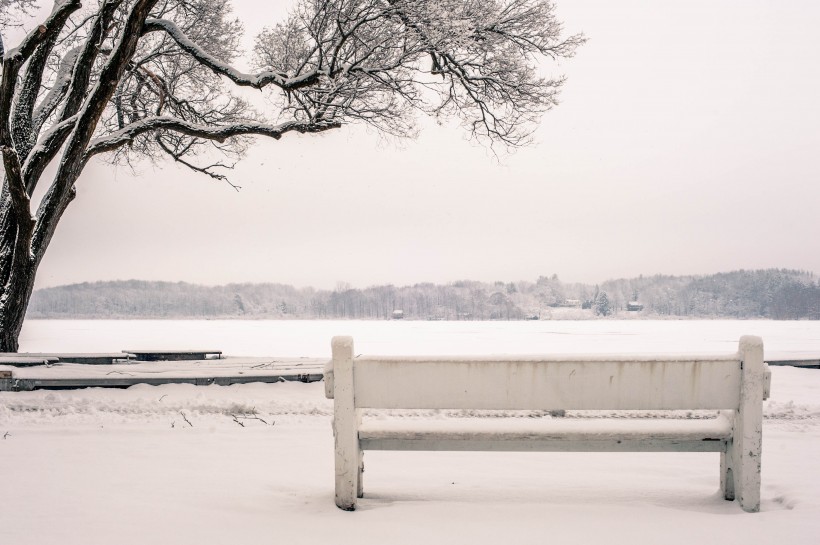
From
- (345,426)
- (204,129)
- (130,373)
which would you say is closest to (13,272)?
(130,373)

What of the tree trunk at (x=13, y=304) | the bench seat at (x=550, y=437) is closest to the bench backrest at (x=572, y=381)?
the bench seat at (x=550, y=437)

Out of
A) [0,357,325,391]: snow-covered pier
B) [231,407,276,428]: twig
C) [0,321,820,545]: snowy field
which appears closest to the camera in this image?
[0,321,820,545]: snowy field

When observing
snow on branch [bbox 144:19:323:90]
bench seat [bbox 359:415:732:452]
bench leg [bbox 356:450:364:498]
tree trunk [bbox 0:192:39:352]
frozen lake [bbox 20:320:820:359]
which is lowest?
frozen lake [bbox 20:320:820:359]

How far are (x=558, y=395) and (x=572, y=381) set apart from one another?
0.11 meters

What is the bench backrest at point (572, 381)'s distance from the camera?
3.56 meters

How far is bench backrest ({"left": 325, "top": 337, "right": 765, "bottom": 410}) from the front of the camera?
356cm

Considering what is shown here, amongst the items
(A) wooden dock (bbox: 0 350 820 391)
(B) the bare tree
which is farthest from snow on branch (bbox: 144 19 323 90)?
(A) wooden dock (bbox: 0 350 820 391)

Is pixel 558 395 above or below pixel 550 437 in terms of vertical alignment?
above

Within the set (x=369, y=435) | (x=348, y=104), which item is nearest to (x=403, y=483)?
(x=369, y=435)

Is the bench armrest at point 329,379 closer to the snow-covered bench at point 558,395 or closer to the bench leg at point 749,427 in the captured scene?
the snow-covered bench at point 558,395

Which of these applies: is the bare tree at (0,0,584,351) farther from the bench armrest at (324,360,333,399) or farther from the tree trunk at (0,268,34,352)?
the bench armrest at (324,360,333,399)

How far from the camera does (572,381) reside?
358 cm

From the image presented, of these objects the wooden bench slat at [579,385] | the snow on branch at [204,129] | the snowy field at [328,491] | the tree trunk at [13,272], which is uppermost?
the snow on branch at [204,129]

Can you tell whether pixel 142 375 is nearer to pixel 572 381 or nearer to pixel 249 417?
pixel 249 417
